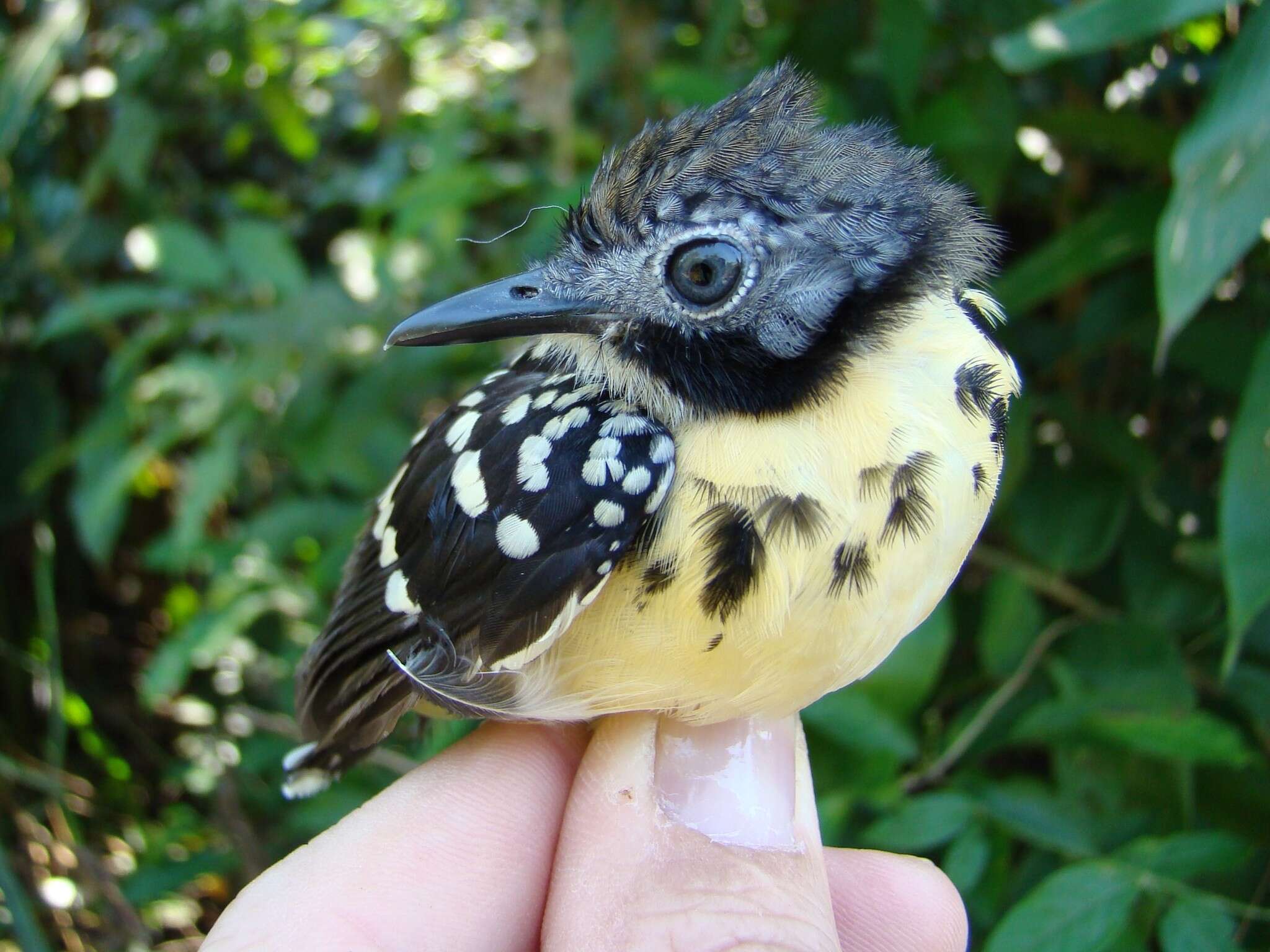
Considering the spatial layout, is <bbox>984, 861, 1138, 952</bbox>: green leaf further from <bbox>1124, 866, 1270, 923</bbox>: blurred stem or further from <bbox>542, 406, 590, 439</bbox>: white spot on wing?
<bbox>542, 406, 590, 439</bbox>: white spot on wing

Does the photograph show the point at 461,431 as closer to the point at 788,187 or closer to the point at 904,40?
the point at 788,187

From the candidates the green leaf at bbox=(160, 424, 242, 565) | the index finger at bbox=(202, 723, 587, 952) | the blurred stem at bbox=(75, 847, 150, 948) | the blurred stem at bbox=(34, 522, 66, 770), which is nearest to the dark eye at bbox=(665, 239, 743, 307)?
the index finger at bbox=(202, 723, 587, 952)

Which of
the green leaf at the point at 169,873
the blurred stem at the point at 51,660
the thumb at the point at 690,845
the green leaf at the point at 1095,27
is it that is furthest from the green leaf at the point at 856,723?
the blurred stem at the point at 51,660

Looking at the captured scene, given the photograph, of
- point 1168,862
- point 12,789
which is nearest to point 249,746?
point 12,789

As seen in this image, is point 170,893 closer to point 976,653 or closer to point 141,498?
point 141,498

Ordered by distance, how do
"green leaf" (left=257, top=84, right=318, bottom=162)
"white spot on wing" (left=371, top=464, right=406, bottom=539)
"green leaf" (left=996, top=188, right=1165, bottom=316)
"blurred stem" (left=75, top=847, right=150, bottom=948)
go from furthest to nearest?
"green leaf" (left=257, top=84, right=318, bottom=162) < "blurred stem" (left=75, top=847, right=150, bottom=948) < "green leaf" (left=996, top=188, right=1165, bottom=316) < "white spot on wing" (left=371, top=464, right=406, bottom=539)

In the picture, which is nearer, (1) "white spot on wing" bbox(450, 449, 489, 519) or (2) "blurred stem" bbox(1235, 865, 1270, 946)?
(1) "white spot on wing" bbox(450, 449, 489, 519)
